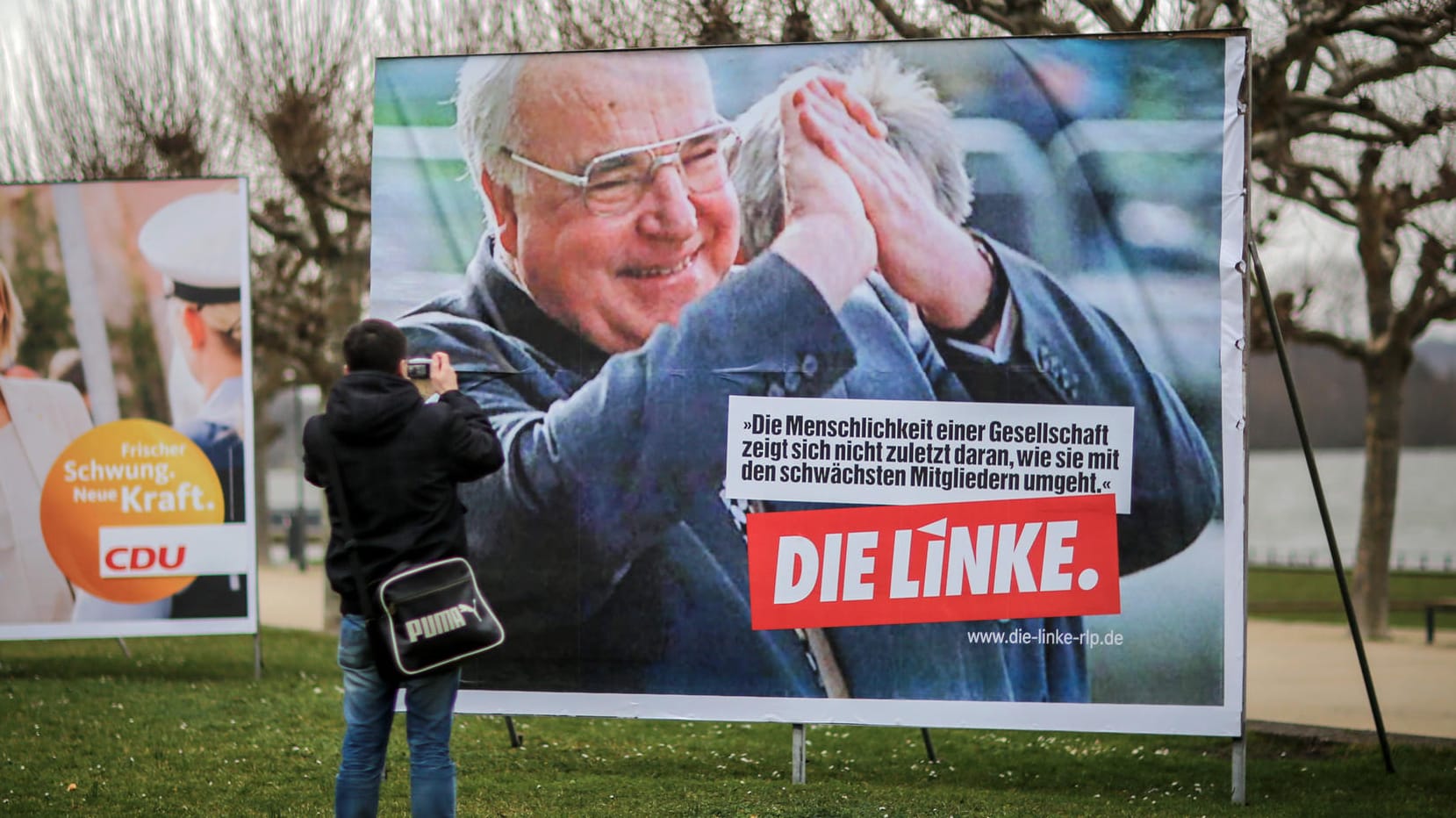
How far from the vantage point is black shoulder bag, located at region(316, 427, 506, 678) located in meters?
4.84

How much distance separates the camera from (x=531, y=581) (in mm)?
7566

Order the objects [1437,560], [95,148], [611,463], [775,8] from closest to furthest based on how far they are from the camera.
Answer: [611,463], [775,8], [95,148], [1437,560]

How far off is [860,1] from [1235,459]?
7.52 metres

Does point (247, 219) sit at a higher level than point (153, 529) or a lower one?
higher

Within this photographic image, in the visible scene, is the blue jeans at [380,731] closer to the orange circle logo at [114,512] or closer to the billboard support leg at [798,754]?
the billboard support leg at [798,754]

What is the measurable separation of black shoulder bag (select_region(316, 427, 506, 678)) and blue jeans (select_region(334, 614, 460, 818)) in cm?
9

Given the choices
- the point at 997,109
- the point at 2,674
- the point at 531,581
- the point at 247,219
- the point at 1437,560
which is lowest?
the point at 1437,560

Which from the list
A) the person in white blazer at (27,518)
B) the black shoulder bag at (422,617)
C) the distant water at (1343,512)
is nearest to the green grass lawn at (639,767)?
the person in white blazer at (27,518)

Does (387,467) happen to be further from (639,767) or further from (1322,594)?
(1322,594)

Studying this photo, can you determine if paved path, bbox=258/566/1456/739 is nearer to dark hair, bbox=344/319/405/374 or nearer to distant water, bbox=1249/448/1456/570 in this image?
dark hair, bbox=344/319/405/374

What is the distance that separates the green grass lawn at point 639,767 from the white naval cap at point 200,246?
113 inches

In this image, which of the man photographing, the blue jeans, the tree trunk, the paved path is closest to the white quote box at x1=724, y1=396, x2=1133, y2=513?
the man photographing

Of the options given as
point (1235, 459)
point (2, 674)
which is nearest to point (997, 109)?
point (1235, 459)

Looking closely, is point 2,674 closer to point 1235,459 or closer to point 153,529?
point 153,529
